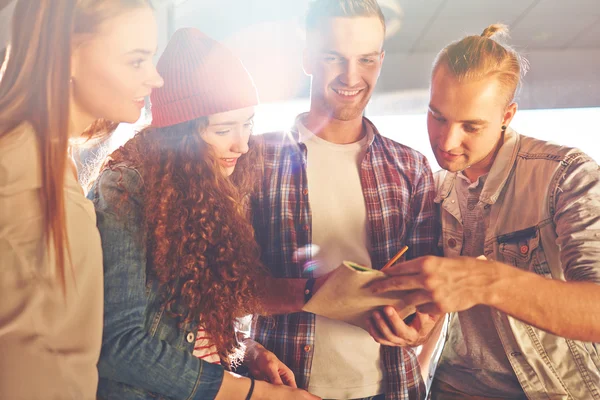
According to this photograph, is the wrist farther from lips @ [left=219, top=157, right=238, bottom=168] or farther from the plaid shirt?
lips @ [left=219, top=157, right=238, bottom=168]

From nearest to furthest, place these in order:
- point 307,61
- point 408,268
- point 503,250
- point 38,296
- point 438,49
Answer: point 38,296 → point 408,268 → point 503,250 → point 307,61 → point 438,49

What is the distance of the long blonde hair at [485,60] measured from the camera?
40.1 inches

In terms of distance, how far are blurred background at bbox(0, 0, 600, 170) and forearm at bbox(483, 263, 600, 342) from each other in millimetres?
635

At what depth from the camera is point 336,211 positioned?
1121 millimetres

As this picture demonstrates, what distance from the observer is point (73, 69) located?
775 millimetres

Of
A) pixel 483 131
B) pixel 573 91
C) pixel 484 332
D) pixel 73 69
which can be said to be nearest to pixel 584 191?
pixel 483 131

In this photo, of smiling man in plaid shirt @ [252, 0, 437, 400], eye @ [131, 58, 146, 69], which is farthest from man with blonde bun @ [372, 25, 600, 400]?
eye @ [131, 58, 146, 69]

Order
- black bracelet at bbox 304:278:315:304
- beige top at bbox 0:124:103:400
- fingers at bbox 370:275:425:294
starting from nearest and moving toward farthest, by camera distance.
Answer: beige top at bbox 0:124:103:400 → fingers at bbox 370:275:425:294 → black bracelet at bbox 304:278:315:304

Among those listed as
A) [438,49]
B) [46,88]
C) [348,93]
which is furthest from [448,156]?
[438,49]

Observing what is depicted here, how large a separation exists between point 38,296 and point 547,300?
0.78 m

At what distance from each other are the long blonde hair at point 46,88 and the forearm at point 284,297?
43cm

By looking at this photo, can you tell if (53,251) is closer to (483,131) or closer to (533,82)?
(483,131)

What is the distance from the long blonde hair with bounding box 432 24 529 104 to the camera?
3.34ft

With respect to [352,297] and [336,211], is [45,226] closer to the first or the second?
[352,297]
